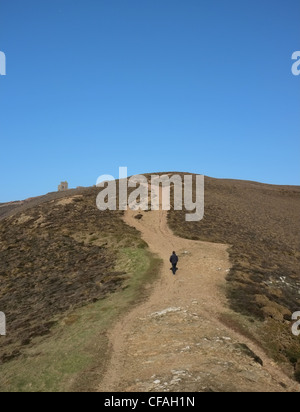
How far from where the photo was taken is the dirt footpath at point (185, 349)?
14.1 meters

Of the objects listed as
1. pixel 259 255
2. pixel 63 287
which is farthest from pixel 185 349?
pixel 259 255

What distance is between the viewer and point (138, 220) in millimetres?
47625

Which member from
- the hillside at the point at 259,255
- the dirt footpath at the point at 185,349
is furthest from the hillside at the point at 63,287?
the hillside at the point at 259,255

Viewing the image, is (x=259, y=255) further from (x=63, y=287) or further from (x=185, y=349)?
(x=185, y=349)

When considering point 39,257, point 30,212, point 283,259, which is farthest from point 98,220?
point 283,259

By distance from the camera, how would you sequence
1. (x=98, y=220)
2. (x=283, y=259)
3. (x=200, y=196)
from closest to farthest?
(x=283, y=259) → (x=98, y=220) → (x=200, y=196)

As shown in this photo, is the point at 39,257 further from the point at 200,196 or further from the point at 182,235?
the point at 200,196

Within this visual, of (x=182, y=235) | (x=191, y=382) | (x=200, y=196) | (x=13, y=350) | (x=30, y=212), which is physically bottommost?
(x=13, y=350)

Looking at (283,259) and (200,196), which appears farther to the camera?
(200,196)

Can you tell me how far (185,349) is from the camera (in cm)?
1681

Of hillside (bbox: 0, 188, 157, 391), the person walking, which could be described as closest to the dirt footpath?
the person walking

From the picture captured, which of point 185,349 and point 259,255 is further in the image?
point 259,255

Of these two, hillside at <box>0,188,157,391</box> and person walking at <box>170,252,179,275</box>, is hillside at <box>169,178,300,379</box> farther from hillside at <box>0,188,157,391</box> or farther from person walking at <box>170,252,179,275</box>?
hillside at <box>0,188,157,391</box>
